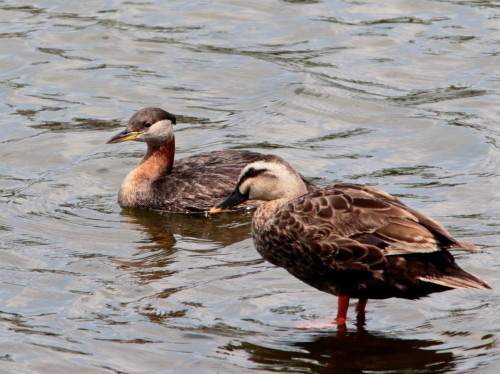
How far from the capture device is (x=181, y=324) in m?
8.65

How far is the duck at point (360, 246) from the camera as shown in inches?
318

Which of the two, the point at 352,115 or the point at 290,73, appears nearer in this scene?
the point at 352,115

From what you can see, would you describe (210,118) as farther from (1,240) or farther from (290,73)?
(1,240)

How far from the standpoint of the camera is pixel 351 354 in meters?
8.16

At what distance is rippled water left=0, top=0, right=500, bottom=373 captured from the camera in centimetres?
827

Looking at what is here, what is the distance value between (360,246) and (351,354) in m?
0.81

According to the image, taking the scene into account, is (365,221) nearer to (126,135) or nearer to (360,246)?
(360,246)

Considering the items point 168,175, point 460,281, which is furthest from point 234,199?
point 168,175

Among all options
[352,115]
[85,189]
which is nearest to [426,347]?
[85,189]

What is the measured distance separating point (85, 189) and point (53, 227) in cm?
145

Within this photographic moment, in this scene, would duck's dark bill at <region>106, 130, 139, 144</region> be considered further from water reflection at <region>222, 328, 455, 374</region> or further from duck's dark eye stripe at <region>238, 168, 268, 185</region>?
water reflection at <region>222, 328, 455, 374</region>

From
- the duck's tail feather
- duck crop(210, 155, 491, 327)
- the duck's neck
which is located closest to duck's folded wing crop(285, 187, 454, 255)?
duck crop(210, 155, 491, 327)

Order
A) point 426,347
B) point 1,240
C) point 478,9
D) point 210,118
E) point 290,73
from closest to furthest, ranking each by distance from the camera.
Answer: point 426,347 → point 1,240 → point 210,118 → point 290,73 → point 478,9

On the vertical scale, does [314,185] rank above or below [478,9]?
below
